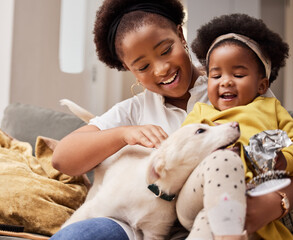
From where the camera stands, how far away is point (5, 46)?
8.47ft

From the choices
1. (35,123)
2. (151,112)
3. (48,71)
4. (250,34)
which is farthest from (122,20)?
(48,71)

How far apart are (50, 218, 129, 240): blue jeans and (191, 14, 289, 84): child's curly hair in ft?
2.20

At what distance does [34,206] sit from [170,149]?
0.75 meters

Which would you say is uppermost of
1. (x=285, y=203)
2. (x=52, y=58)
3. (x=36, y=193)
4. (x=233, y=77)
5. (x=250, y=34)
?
(x=250, y=34)

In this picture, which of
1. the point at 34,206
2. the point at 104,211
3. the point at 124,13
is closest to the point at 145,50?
the point at 124,13

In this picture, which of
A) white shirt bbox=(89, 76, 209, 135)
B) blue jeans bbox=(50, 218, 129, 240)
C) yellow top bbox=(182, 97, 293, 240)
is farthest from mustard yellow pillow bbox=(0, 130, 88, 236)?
yellow top bbox=(182, 97, 293, 240)

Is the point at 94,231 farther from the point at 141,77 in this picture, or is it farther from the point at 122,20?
the point at 122,20

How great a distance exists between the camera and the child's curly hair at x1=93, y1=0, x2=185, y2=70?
134 centimetres

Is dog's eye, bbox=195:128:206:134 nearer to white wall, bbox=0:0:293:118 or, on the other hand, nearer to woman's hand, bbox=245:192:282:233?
woman's hand, bbox=245:192:282:233

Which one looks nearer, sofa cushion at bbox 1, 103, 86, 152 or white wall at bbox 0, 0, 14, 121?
sofa cushion at bbox 1, 103, 86, 152

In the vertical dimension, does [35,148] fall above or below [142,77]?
below

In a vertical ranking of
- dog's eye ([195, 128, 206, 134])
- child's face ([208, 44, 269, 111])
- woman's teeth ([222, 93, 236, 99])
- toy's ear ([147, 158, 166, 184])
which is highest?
child's face ([208, 44, 269, 111])

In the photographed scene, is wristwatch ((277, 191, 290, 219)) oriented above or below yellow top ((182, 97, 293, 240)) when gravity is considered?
below

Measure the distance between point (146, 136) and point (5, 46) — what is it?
186cm
